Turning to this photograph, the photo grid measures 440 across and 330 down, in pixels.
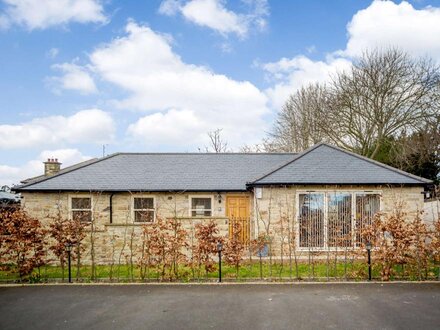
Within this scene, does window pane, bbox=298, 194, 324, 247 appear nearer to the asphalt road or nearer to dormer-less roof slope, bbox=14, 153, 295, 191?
dormer-less roof slope, bbox=14, 153, 295, 191

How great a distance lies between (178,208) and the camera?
14.4 m

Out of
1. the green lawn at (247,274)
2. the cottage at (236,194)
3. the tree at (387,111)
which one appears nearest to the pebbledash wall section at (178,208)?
the cottage at (236,194)

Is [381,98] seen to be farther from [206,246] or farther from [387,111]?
[206,246]

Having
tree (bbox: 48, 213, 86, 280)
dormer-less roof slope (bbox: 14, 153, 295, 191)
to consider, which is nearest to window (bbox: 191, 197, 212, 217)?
dormer-less roof slope (bbox: 14, 153, 295, 191)

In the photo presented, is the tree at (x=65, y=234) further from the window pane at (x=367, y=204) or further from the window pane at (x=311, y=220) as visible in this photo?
the window pane at (x=367, y=204)

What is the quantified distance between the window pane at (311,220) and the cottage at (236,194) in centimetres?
4

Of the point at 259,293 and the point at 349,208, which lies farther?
the point at 349,208

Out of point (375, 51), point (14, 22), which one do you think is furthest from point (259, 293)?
point (375, 51)

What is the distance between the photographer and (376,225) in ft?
29.7

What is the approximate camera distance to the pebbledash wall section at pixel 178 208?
37.5 feet

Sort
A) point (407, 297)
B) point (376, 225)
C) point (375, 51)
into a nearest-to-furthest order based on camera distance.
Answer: point (407, 297), point (376, 225), point (375, 51)

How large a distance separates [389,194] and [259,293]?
26.1 feet

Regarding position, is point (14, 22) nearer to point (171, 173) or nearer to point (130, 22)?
point (130, 22)

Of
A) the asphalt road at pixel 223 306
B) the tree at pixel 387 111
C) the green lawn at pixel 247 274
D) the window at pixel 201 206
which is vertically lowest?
the green lawn at pixel 247 274
